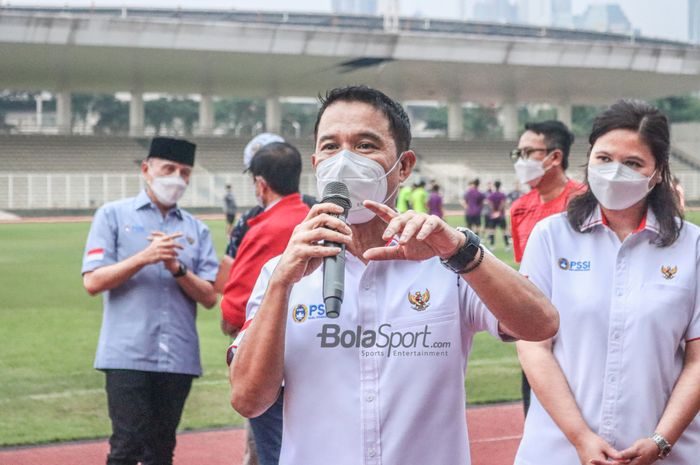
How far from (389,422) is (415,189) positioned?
2425 cm

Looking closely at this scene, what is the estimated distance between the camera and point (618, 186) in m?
3.25

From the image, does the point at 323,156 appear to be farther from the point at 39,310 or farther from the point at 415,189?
the point at 415,189

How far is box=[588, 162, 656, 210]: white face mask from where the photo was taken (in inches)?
128

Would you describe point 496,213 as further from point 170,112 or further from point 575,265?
point 170,112

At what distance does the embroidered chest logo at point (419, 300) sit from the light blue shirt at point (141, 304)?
9.05ft

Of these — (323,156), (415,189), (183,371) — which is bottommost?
(183,371)

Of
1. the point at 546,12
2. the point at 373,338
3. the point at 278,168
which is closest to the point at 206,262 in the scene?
the point at 278,168

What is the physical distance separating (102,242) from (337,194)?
2997mm

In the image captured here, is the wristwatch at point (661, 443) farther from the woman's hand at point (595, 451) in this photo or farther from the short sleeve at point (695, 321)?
the short sleeve at point (695, 321)

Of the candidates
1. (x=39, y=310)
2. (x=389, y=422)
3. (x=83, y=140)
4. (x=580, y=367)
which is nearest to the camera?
Result: (x=389, y=422)

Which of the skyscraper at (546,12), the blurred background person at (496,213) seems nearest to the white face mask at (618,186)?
the blurred background person at (496,213)

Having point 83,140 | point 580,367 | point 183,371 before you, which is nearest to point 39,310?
point 183,371

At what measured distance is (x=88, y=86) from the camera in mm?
51688

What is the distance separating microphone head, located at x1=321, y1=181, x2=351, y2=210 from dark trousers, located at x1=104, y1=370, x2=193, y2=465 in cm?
280
